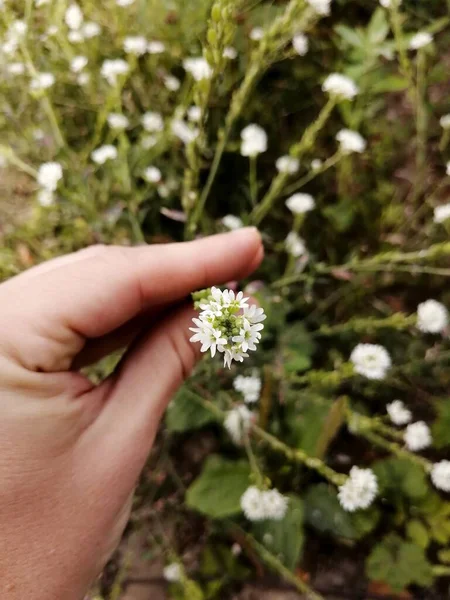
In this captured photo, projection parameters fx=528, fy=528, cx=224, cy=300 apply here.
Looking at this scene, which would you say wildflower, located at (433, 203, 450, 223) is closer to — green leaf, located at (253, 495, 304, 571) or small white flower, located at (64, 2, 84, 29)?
green leaf, located at (253, 495, 304, 571)

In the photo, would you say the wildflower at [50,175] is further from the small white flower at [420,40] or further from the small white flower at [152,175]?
the small white flower at [420,40]

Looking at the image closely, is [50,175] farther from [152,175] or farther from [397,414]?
[397,414]

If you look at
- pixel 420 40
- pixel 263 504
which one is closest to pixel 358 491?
pixel 263 504

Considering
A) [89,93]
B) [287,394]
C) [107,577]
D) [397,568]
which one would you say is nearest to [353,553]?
[397,568]

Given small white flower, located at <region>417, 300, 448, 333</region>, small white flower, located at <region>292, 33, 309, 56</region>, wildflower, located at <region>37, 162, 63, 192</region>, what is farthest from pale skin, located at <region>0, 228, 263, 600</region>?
small white flower, located at <region>292, 33, 309, 56</region>

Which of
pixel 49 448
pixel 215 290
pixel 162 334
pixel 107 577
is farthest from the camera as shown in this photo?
pixel 107 577

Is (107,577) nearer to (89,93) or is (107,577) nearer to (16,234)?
(16,234)
